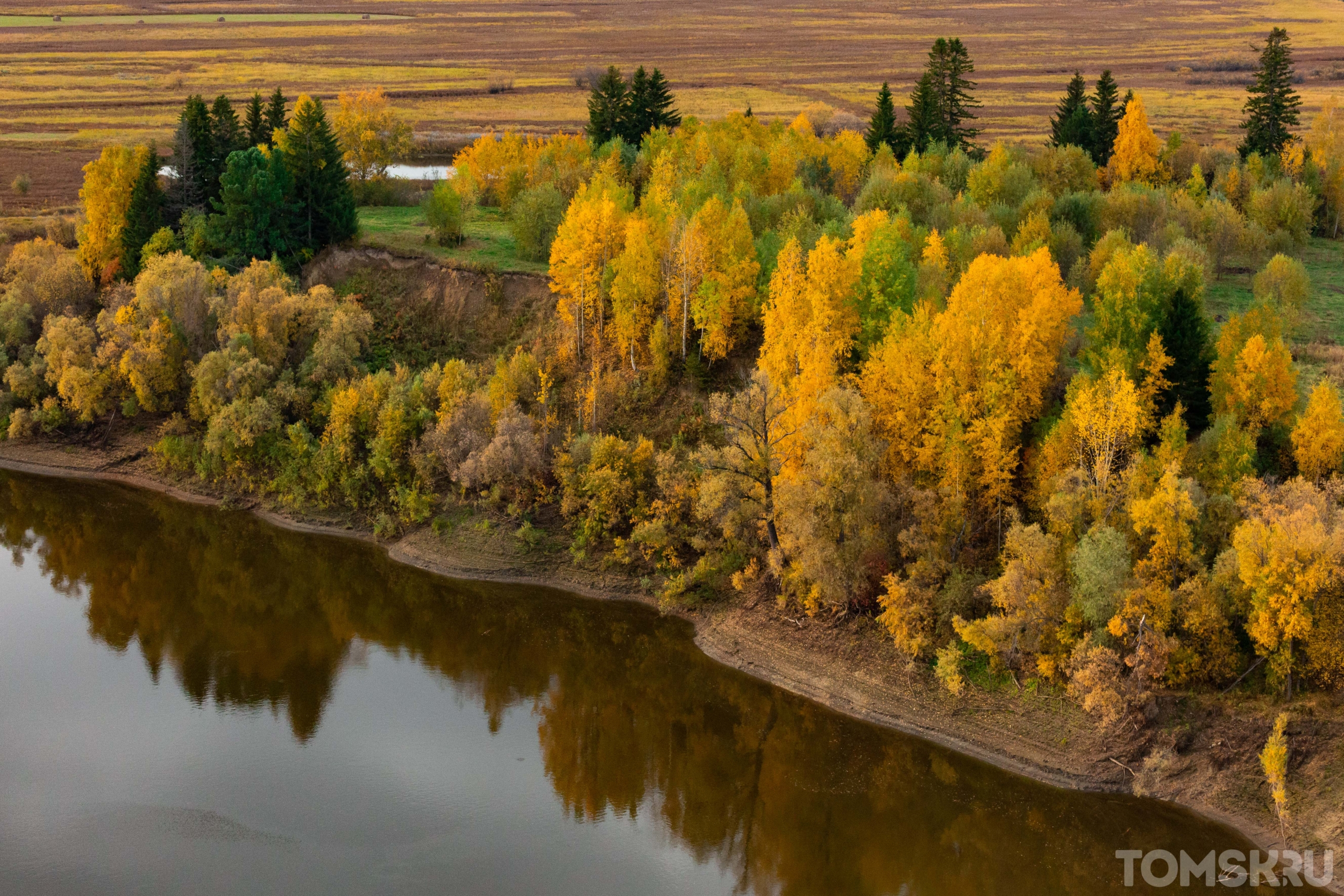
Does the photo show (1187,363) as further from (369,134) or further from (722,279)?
(369,134)

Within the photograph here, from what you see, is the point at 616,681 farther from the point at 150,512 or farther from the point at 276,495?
the point at 150,512

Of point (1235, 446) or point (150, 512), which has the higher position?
point (1235, 446)

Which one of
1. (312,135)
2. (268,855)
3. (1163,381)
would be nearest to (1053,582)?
(1163,381)

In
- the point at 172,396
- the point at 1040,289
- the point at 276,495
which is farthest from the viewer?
the point at 172,396

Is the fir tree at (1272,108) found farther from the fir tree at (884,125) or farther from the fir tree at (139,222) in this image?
the fir tree at (139,222)

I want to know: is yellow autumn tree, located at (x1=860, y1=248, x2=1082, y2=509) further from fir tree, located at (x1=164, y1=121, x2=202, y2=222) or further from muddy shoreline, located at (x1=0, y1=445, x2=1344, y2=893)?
fir tree, located at (x1=164, y1=121, x2=202, y2=222)

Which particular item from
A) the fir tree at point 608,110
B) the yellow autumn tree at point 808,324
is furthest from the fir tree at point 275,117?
the yellow autumn tree at point 808,324

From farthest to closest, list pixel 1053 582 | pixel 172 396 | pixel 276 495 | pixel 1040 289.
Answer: pixel 172 396
pixel 276 495
pixel 1040 289
pixel 1053 582
